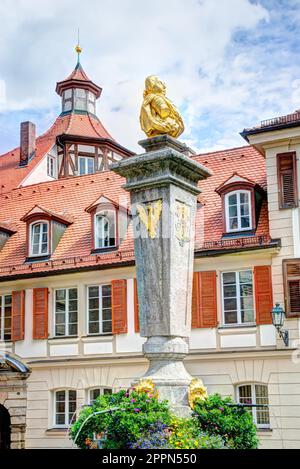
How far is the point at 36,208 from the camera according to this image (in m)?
22.9

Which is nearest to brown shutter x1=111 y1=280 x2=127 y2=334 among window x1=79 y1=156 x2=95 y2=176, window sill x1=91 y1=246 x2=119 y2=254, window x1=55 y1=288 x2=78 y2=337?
window sill x1=91 y1=246 x2=119 y2=254

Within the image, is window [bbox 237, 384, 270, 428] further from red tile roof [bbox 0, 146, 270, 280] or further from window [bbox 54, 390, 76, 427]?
window [bbox 54, 390, 76, 427]

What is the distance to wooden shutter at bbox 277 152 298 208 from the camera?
18.6 meters

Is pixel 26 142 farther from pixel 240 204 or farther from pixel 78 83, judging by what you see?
pixel 240 204

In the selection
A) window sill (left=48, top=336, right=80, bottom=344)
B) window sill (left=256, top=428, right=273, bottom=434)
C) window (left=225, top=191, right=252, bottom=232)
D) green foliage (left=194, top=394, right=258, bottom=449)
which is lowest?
window sill (left=256, top=428, right=273, bottom=434)

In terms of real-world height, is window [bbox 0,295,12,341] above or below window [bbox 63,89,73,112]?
below

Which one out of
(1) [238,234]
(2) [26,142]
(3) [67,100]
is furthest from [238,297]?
(3) [67,100]

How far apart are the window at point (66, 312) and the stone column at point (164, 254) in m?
11.1

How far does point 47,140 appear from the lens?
3369 cm

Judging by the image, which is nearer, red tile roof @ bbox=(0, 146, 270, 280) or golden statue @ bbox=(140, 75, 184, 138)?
golden statue @ bbox=(140, 75, 184, 138)

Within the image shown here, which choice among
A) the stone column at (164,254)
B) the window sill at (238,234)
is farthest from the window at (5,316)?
the stone column at (164,254)

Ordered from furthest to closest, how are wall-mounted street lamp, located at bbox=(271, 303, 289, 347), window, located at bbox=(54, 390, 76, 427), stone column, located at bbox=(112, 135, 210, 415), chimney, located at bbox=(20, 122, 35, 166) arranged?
chimney, located at bbox=(20, 122, 35, 166)
window, located at bbox=(54, 390, 76, 427)
wall-mounted street lamp, located at bbox=(271, 303, 289, 347)
stone column, located at bbox=(112, 135, 210, 415)

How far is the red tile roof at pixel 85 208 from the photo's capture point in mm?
20328

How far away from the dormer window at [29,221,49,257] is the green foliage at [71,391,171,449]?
534 inches
